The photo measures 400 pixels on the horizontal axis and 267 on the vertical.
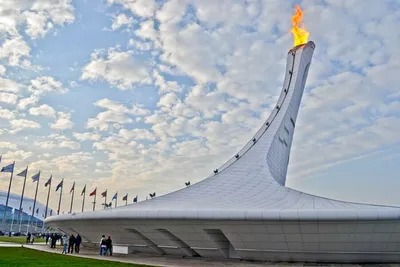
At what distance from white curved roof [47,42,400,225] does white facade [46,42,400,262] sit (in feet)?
0.12

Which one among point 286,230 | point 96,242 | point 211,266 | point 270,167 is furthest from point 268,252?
point 96,242

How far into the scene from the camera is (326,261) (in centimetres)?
1470

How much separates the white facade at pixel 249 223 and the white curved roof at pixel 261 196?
0.12 ft

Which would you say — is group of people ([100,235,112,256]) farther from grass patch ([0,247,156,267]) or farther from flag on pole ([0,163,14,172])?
flag on pole ([0,163,14,172])

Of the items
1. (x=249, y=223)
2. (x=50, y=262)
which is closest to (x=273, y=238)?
(x=249, y=223)

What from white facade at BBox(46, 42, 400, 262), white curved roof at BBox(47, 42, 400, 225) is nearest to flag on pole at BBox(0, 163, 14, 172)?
white curved roof at BBox(47, 42, 400, 225)

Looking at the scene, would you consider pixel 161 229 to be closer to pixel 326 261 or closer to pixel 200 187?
pixel 200 187

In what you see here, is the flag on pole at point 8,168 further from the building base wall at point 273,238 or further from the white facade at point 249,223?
the building base wall at point 273,238

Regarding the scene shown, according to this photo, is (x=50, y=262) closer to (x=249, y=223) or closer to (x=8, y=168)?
(x=249, y=223)

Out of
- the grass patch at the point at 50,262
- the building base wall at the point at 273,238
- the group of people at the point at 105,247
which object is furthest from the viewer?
the group of people at the point at 105,247

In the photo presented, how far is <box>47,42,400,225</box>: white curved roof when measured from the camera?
1338 cm

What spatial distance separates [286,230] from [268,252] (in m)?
1.82

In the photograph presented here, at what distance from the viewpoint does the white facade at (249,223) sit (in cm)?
1338

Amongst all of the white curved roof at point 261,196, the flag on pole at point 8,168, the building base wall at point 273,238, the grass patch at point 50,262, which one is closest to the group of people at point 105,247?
the building base wall at point 273,238
